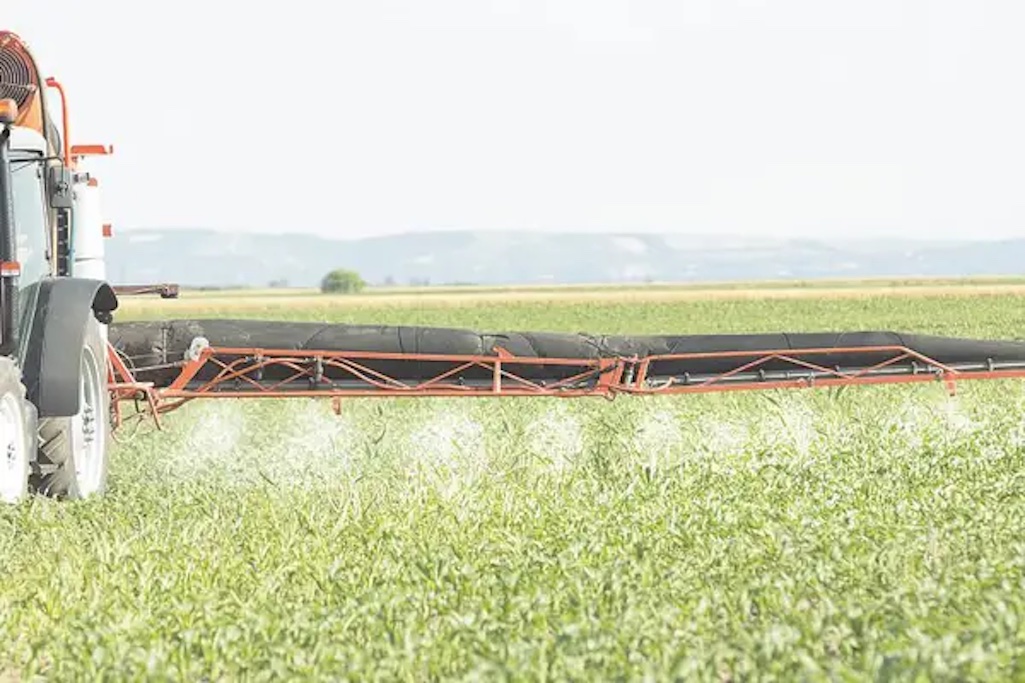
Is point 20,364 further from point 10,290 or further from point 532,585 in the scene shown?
point 532,585

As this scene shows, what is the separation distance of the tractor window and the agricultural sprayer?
13 millimetres

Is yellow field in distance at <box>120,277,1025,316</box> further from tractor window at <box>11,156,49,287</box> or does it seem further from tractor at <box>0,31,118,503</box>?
tractor window at <box>11,156,49,287</box>

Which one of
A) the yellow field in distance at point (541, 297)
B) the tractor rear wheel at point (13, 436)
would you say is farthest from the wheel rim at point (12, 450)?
the yellow field in distance at point (541, 297)

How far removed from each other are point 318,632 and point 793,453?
15.9 ft

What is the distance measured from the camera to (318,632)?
5.10 m

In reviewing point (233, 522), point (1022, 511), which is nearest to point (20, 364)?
point (233, 522)

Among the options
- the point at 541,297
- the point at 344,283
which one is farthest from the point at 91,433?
the point at 344,283

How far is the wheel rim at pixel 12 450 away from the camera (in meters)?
7.69

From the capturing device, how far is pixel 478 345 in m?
10.8

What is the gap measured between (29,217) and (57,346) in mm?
734

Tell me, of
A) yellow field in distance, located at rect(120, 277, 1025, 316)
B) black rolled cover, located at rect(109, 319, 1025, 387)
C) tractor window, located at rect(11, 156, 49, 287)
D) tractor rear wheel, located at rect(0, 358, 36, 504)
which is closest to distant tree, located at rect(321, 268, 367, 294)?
yellow field in distance, located at rect(120, 277, 1025, 316)

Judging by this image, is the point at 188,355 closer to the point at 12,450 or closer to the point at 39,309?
the point at 39,309

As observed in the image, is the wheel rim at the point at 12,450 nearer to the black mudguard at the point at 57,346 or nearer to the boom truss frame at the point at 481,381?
the black mudguard at the point at 57,346

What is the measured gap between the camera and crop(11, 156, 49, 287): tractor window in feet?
27.3
